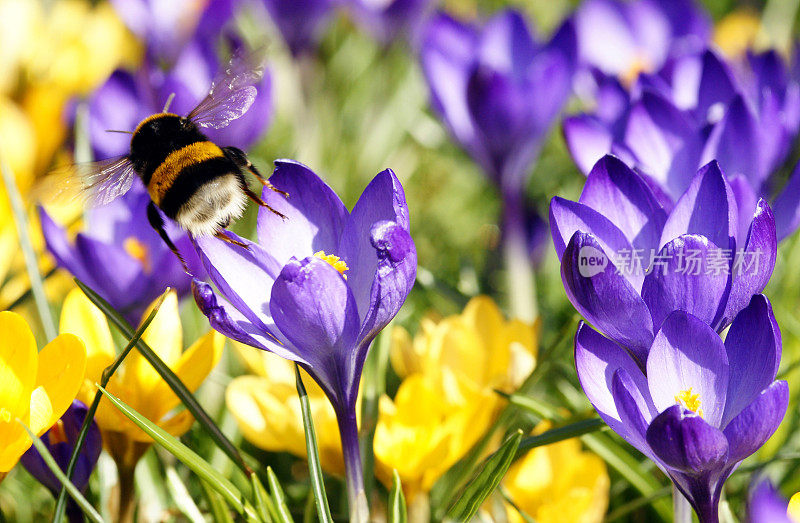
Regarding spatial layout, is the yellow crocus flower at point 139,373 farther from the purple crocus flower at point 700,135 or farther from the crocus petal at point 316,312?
the purple crocus flower at point 700,135

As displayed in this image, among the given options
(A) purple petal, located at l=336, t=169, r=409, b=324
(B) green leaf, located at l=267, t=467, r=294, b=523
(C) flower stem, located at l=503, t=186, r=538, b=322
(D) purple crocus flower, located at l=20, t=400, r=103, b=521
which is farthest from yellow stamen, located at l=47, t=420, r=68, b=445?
(C) flower stem, located at l=503, t=186, r=538, b=322

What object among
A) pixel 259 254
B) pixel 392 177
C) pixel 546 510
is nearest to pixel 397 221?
pixel 392 177

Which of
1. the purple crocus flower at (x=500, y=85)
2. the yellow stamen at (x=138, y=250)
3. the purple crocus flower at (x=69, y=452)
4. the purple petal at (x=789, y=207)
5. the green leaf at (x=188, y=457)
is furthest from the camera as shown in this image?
the purple crocus flower at (x=500, y=85)

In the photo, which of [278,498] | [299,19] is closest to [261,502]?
[278,498]

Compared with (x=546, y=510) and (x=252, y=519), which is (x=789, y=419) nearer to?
(x=546, y=510)

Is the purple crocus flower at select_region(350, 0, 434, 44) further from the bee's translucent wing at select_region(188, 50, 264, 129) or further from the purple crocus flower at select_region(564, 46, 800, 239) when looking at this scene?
the bee's translucent wing at select_region(188, 50, 264, 129)

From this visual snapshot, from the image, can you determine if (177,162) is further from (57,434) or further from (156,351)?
(57,434)

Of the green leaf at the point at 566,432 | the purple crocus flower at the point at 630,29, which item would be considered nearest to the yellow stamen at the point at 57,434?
the green leaf at the point at 566,432
